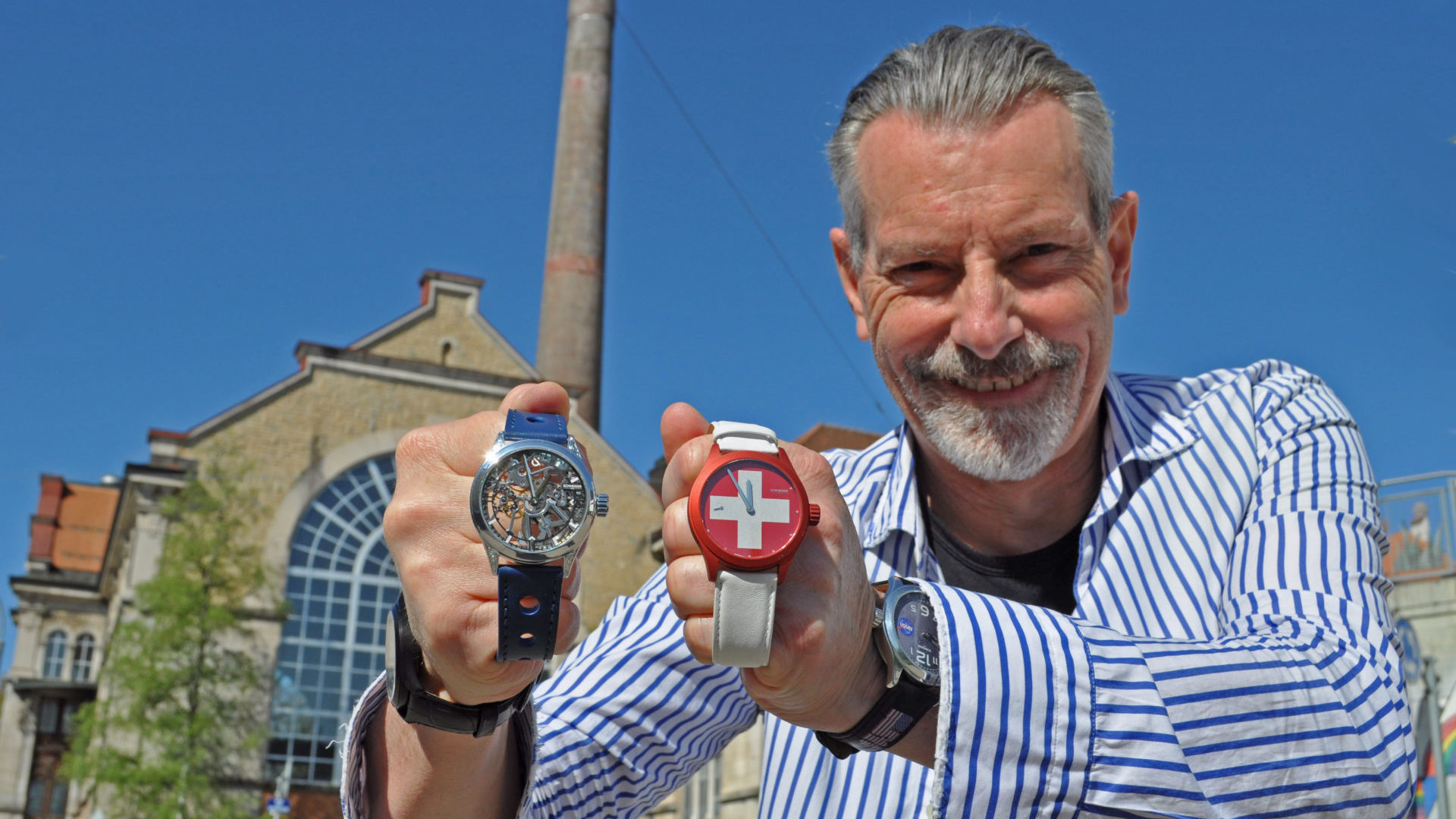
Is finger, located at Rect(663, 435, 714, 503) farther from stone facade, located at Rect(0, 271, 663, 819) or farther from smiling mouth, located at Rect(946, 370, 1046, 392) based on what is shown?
stone facade, located at Rect(0, 271, 663, 819)

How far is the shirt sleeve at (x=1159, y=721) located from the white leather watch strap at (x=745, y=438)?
227mm

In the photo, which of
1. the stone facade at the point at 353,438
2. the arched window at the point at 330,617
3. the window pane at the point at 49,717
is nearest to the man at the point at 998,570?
the stone facade at the point at 353,438

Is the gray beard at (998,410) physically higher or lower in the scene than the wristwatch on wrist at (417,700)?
higher

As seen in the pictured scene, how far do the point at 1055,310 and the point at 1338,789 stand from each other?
889 millimetres

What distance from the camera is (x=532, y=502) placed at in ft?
4.20

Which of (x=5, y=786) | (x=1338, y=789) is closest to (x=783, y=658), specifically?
(x=1338, y=789)

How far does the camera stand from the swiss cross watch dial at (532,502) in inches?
49.9

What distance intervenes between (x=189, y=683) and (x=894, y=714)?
1190 inches

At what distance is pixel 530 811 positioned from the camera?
1.79m

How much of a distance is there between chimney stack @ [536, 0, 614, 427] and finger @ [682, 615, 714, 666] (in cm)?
3304

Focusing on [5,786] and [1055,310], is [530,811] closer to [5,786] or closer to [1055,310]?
[1055,310]

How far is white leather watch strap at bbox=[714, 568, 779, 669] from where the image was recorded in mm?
1094

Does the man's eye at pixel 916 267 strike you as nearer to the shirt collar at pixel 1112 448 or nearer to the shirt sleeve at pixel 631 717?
the shirt collar at pixel 1112 448

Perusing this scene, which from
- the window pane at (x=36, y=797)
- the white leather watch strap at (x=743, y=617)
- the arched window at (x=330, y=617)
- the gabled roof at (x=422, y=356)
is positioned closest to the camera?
the white leather watch strap at (x=743, y=617)
